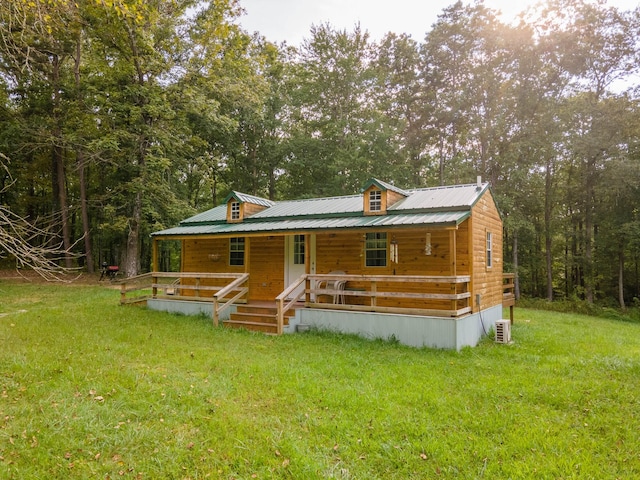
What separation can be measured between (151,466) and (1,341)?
6.21 meters

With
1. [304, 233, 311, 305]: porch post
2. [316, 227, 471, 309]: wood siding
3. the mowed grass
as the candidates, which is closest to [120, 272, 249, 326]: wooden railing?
[304, 233, 311, 305]: porch post

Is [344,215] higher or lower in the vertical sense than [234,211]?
lower

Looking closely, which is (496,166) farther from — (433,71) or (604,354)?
(604,354)

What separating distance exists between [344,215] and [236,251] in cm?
418

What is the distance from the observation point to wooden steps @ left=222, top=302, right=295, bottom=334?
9.66 m

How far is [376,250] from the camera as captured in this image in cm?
1044

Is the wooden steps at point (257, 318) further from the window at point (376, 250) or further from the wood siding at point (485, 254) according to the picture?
the wood siding at point (485, 254)

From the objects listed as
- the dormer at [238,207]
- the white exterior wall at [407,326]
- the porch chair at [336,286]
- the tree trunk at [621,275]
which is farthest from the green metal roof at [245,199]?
the tree trunk at [621,275]

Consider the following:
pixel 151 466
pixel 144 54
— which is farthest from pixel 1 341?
pixel 144 54

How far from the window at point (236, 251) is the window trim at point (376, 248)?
4450 mm

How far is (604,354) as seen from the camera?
8.02 metres

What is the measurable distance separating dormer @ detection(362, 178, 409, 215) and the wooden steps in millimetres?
3581

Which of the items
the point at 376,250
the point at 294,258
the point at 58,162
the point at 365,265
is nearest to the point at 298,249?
the point at 294,258

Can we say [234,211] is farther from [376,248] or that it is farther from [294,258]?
[376,248]
